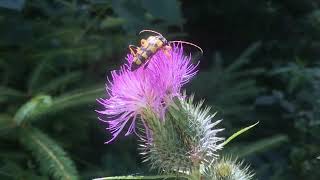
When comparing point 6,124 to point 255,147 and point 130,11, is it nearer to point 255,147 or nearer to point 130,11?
Result: point 130,11

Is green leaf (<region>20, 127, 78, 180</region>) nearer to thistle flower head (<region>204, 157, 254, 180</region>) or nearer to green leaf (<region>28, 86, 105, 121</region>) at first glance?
green leaf (<region>28, 86, 105, 121</region>)

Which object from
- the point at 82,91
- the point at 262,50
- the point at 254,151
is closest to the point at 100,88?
the point at 82,91

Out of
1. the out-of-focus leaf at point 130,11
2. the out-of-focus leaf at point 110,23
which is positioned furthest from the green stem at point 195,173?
the out-of-focus leaf at point 110,23

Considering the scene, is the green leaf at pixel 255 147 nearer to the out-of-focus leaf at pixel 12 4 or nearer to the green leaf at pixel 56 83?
the green leaf at pixel 56 83

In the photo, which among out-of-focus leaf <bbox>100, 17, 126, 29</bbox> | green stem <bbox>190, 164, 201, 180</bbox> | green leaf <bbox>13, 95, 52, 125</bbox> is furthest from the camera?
out-of-focus leaf <bbox>100, 17, 126, 29</bbox>

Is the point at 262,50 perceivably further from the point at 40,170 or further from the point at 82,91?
the point at 40,170

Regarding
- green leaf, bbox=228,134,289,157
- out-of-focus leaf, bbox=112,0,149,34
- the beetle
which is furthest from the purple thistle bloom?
green leaf, bbox=228,134,289,157

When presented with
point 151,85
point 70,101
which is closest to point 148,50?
point 151,85
